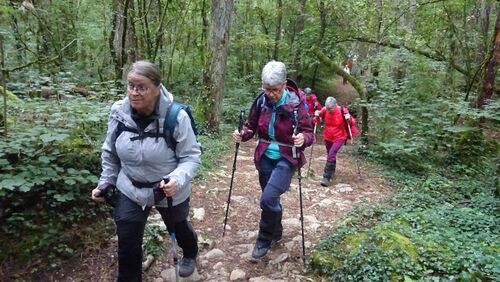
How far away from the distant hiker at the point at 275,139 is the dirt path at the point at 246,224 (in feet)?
1.19

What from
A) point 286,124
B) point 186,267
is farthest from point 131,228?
point 286,124

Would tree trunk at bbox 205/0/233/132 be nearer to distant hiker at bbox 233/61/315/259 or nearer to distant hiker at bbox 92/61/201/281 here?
distant hiker at bbox 233/61/315/259

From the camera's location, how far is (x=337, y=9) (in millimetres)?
15102

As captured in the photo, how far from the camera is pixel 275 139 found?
4.61m

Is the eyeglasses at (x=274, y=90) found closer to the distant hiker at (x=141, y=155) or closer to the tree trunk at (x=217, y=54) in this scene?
the distant hiker at (x=141, y=155)

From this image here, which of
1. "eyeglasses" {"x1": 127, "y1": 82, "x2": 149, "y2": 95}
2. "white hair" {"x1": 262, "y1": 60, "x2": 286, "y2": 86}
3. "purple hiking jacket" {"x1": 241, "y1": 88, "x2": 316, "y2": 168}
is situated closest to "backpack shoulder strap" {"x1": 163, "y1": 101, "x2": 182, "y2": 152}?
"eyeglasses" {"x1": 127, "y1": 82, "x2": 149, "y2": 95}

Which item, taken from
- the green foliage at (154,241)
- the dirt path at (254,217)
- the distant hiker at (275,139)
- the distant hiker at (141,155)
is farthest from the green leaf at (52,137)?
the distant hiker at (275,139)

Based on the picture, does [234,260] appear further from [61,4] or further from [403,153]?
[61,4]

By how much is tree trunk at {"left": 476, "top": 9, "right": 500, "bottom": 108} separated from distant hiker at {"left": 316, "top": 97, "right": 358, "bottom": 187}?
12.3ft

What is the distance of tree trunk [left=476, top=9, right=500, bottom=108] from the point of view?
9625mm

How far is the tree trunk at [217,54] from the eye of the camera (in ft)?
35.0

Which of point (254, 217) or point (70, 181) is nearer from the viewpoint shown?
point (70, 181)

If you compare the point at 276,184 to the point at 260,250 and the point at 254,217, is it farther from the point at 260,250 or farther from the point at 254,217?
the point at 254,217

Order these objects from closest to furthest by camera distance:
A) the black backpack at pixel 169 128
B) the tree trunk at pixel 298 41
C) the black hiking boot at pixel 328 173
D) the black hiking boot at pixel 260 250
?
1. the black backpack at pixel 169 128
2. the black hiking boot at pixel 260 250
3. the black hiking boot at pixel 328 173
4. the tree trunk at pixel 298 41
